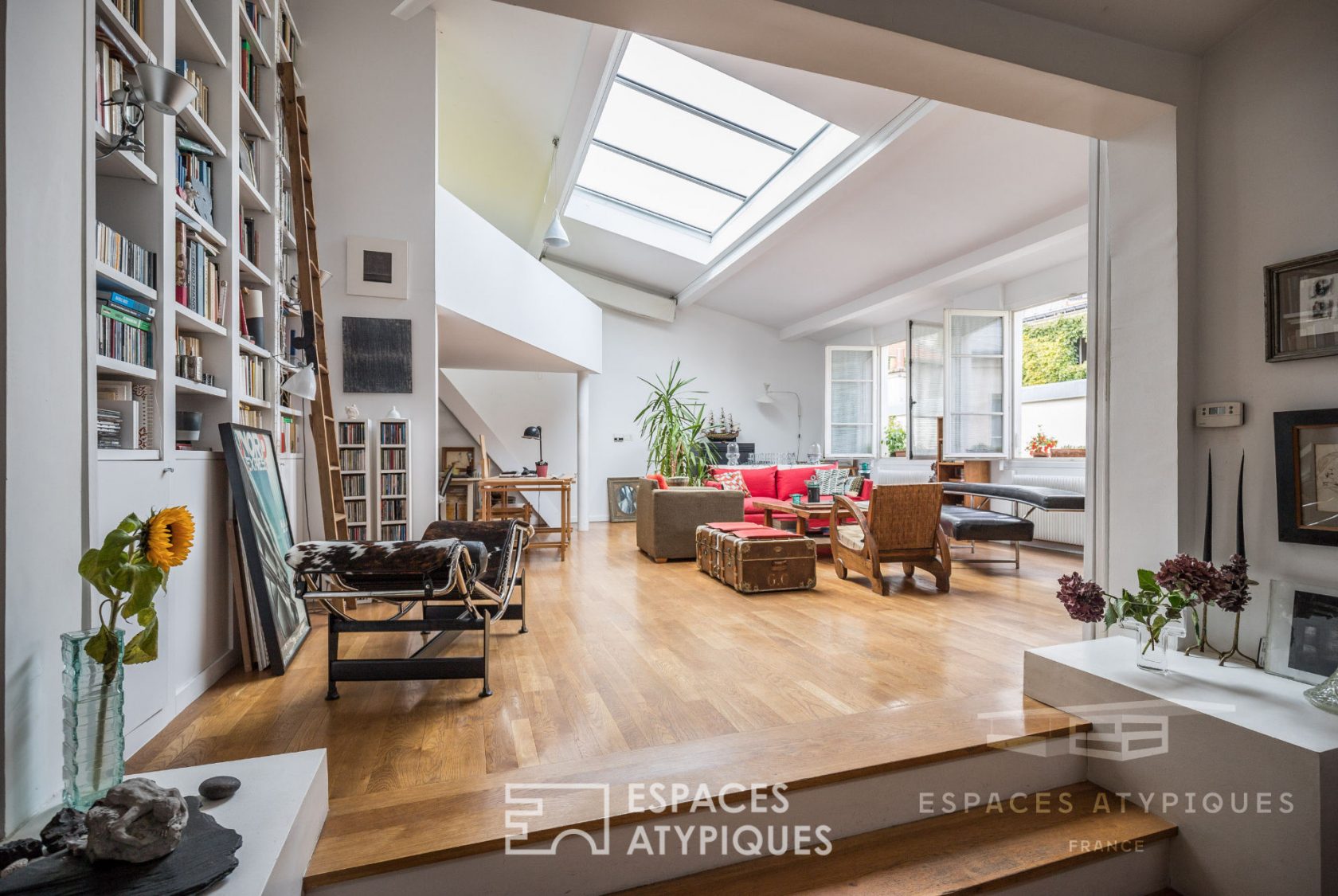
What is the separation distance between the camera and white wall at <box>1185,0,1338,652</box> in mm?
2203

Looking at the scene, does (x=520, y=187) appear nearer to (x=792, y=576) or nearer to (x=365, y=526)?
(x=365, y=526)

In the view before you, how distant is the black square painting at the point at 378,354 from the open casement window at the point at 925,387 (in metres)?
5.68

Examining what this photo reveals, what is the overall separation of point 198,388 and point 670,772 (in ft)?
7.97

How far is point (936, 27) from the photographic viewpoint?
86.4 inches

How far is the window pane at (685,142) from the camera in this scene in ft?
20.9

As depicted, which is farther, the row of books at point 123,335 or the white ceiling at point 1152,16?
the white ceiling at point 1152,16

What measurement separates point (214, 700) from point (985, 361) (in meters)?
7.41

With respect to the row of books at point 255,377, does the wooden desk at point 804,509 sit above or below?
below

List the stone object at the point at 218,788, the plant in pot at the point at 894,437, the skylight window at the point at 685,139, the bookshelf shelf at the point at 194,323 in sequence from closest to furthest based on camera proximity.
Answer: the stone object at the point at 218,788 < the bookshelf shelf at the point at 194,323 < the skylight window at the point at 685,139 < the plant in pot at the point at 894,437

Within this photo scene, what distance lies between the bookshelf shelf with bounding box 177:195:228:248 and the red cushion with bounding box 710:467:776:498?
5908mm

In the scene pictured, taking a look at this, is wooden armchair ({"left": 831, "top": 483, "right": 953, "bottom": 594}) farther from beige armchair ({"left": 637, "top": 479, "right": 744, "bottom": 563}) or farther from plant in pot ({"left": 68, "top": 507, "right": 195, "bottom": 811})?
plant in pot ({"left": 68, "top": 507, "right": 195, "bottom": 811})

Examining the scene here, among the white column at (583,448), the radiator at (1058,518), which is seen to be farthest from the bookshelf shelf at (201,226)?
the radiator at (1058,518)

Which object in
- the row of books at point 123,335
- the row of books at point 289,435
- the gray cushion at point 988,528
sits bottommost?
the gray cushion at point 988,528

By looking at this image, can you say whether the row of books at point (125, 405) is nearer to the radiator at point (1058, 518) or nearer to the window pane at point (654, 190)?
the window pane at point (654, 190)
